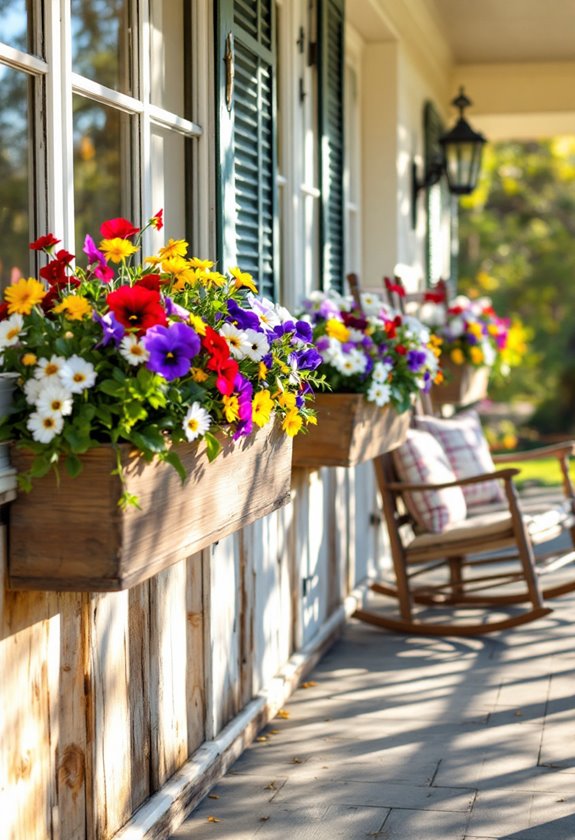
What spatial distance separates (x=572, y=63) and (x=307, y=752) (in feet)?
19.2

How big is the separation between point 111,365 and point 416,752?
1.78m

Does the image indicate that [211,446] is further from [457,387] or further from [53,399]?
[457,387]

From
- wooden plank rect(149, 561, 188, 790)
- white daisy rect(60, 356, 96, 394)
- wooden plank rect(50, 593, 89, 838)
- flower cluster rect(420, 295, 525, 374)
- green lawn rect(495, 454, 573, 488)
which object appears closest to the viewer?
white daisy rect(60, 356, 96, 394)

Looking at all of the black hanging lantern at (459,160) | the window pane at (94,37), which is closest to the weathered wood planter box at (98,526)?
the window pane at (94,37)

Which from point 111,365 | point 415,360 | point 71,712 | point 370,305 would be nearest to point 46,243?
point 111,365

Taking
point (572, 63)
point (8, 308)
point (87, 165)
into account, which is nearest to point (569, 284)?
point (572, 63)

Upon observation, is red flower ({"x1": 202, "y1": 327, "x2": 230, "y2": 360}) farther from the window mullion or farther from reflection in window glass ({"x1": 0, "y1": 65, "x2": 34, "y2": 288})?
reflection in window glass ({"x1": 0, "y1": 65, "x2": 34, "y2": 288})

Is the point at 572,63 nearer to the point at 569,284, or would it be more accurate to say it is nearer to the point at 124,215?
the point at 124,215

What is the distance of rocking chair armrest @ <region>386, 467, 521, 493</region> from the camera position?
4426 mm

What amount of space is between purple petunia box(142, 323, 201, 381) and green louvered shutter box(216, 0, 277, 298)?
1180 mm

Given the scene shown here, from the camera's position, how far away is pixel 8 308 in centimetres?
201

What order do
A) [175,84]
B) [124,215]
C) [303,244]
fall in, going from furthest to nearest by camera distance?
[303,244] < [175,84] < [124,215]

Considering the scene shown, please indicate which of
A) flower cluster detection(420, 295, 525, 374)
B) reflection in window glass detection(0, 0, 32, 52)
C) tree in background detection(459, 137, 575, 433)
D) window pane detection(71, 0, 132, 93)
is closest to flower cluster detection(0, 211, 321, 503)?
reflection in window glass detection(0, 0, 32, 52)

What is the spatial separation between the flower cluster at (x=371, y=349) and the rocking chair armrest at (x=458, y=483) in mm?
499
